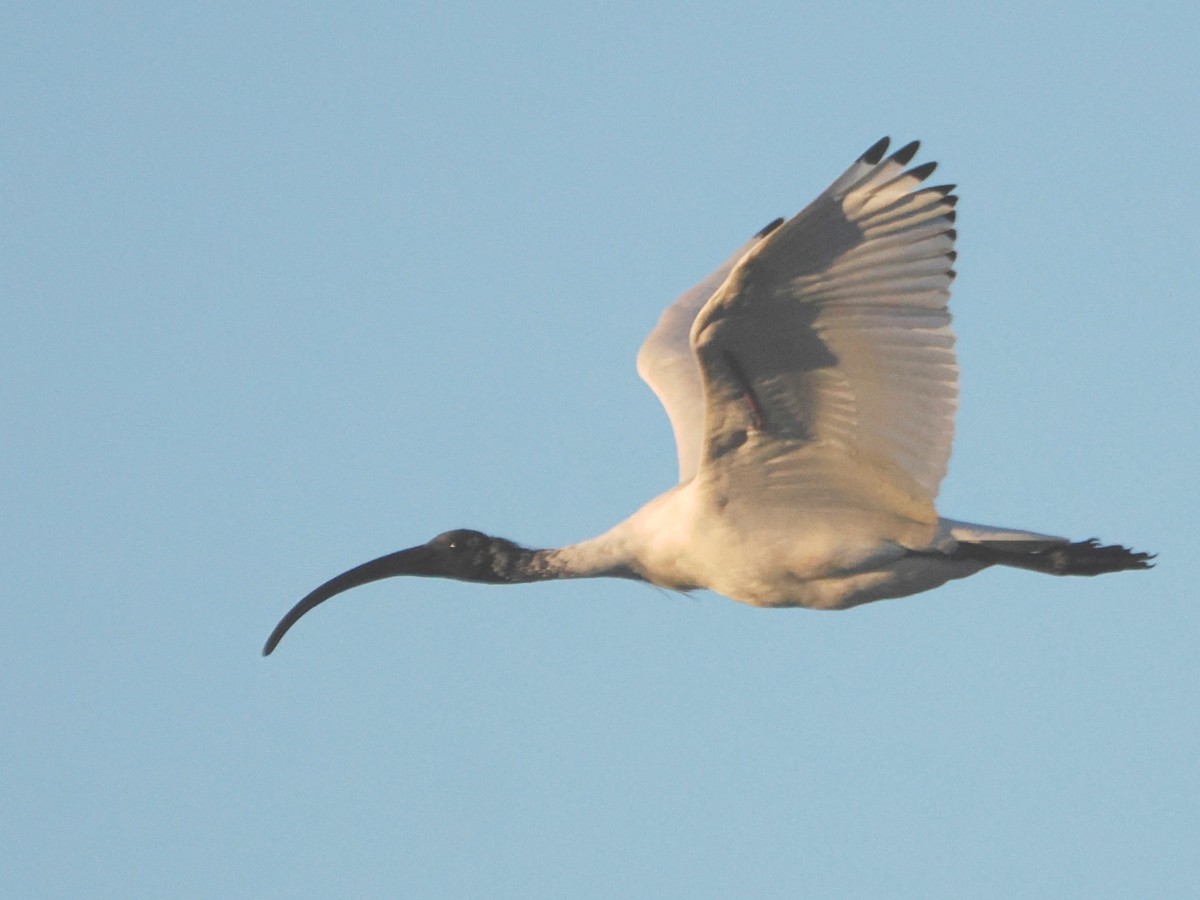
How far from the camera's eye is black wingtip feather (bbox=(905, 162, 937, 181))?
27.6ft

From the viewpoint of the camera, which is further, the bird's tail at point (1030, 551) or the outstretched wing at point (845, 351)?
the bird's tail at point (1030, 551)

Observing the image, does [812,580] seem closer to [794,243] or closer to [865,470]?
[865,470]

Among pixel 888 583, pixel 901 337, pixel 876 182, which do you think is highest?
pixel 876 182

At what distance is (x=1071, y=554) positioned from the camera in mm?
9391

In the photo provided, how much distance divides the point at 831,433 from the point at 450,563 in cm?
262

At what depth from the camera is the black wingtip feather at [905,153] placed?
27.5 ft

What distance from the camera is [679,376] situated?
36.8 feet

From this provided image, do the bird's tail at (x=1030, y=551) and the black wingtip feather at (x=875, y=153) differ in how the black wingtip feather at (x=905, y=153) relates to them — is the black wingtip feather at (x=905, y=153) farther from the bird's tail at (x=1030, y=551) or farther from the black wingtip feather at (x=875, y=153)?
the bird's tail at (x=1030, y=551)

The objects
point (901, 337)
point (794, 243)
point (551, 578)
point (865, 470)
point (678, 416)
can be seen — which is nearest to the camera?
point (794, 243)

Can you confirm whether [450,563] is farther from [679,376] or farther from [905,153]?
[905,153]

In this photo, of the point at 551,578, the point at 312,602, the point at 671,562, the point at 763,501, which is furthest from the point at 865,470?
the point at 312,602

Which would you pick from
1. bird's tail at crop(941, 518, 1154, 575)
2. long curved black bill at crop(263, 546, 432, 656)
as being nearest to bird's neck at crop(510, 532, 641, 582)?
long curved black bill at crop(263, 546, 432, 656)

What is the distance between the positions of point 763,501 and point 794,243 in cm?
163

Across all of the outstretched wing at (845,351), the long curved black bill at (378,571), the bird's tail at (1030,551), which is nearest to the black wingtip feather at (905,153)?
the outstretched wing at (845,351)
